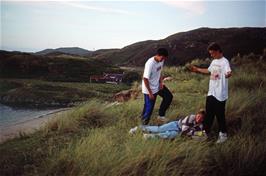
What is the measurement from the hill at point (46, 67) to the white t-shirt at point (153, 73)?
39.8 feet

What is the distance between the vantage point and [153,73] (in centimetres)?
651

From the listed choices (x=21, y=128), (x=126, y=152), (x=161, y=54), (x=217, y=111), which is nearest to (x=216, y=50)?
(x=217, y=111)

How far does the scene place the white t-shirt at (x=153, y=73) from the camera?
640cm

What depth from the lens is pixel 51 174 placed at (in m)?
4.63

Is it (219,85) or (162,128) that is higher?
(219,85)

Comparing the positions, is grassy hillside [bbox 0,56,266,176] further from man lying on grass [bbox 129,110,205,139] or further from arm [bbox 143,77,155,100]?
arm [bbox 143,77,155,100]

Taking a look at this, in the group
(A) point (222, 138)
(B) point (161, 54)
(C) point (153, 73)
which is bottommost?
(A) point (222, 138)

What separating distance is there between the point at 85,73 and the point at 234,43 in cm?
2491

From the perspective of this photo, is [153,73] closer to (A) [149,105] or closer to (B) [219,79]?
(A) [149,105]

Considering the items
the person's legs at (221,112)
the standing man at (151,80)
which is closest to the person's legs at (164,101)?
the standing man at (151,80)

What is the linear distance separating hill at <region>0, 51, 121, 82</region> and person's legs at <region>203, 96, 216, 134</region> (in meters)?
13.2

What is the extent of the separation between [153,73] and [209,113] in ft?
4.18

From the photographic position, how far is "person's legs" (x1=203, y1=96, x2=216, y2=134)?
5754 millimetres

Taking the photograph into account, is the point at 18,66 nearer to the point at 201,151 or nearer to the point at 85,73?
the point at 85,73
